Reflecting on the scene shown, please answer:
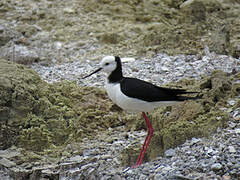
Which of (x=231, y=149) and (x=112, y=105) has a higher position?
(x=231, y=149)

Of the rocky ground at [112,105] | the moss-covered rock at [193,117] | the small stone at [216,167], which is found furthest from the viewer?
the moss-covered rock at [193,117]

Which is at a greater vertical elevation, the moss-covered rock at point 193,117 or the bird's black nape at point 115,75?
the bird's black nape at point 115,75

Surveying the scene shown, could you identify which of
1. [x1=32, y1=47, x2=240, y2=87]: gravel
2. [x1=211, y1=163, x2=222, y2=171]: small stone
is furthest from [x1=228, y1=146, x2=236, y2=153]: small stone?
[x1=32, y1=47, x2=240, y2=87]: gravel

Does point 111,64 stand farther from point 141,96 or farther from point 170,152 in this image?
point 170,152

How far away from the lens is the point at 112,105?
6.53 metres

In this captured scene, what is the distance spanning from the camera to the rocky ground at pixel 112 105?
4504 millimetres

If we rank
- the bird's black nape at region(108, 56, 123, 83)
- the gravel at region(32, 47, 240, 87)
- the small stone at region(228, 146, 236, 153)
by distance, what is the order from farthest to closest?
the gravel at region(32, 47, 240, 87) → the bird's black nape at region(108, 56, 123, 83) → the small stone at region(228, 146, 236, 153)

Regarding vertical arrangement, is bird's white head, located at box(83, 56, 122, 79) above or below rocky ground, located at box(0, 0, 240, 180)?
above

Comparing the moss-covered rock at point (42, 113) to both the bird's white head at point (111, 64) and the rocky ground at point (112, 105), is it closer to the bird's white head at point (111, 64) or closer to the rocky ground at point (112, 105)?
the rocky ground at point (112, 105)

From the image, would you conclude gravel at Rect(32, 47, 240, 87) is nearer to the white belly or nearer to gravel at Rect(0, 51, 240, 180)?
gravel at Rect(0, 51, 240, 180)

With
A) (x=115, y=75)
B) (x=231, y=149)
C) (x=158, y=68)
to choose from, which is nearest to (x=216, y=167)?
(x=231, y=149)

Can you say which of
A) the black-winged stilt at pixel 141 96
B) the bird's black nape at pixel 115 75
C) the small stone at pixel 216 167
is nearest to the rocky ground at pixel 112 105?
the small stone at pixel 216 167

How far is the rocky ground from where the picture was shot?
4.50 m

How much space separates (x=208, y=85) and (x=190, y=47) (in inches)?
103
